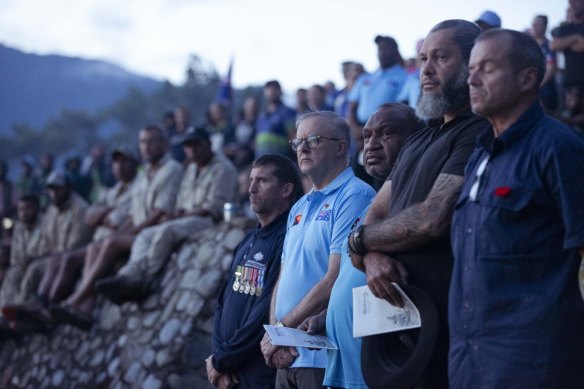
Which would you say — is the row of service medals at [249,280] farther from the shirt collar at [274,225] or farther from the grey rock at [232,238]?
the grey rock at [232,238]

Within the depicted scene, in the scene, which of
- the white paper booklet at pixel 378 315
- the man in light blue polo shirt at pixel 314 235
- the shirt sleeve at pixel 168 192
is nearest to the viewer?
the white paper booklet at pixel 378 315

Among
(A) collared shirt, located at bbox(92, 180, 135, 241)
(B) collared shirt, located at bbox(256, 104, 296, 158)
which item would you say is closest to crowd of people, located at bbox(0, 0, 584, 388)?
(A) collared shirt, located at bbox(92, 180, 135, 241)

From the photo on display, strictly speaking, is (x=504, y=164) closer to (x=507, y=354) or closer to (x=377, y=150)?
(x=507, y=354)

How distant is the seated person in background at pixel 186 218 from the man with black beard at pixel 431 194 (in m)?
5.22

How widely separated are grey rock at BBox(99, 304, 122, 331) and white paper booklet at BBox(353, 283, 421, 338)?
5820 millimetres

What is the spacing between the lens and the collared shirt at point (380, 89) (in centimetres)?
1000

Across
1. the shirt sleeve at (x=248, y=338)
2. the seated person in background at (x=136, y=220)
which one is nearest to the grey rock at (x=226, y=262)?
the seated person in background at (x=136, y=220)

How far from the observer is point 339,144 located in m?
5.19

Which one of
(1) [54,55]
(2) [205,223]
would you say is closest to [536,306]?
(2) [205,223]

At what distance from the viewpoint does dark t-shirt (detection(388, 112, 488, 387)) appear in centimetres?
349

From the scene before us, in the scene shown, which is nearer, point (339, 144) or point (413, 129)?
point (413, 129)

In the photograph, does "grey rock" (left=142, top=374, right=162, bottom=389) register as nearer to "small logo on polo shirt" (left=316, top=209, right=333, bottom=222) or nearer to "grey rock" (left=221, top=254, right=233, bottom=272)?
"grey rock" (left=221, top=254, right=233, bottom=272)

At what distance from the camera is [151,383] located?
7734 mm

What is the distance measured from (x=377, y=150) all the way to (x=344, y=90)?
786cm
